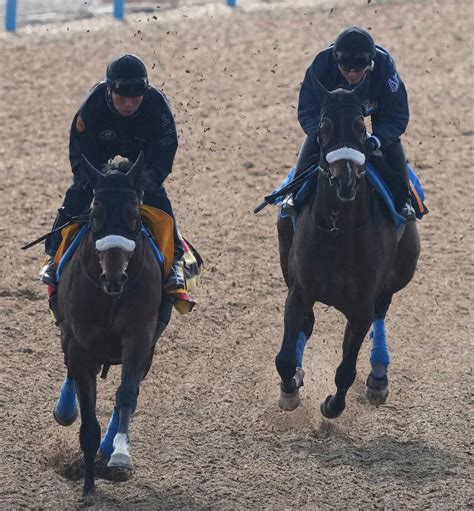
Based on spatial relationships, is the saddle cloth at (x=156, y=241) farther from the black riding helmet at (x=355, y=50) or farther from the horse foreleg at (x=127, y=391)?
the black riding helmet at (x=355, y=50)

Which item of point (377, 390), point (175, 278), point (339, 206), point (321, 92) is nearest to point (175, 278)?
point (175, 278)

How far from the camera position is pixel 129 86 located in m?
8.52

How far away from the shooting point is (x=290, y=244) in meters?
10.1

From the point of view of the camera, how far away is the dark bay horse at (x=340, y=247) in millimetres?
8359

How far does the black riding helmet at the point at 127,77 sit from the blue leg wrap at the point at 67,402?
235cm

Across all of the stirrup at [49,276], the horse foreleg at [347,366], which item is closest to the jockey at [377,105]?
the horse foreleg at [347,366]

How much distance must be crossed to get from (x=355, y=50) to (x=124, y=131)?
178cm

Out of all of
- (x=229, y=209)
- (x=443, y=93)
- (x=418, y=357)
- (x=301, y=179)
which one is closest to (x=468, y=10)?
(x=443, y=93)

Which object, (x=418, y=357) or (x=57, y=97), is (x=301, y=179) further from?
(x=57, y=97)

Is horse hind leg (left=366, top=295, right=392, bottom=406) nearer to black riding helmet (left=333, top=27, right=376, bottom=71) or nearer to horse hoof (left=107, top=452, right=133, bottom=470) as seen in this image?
black riding helmet (left=333, top=27, right=376, bottom=71)

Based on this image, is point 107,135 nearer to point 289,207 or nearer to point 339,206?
point 289,207

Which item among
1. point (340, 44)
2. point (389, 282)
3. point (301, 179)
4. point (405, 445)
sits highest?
point (340, 44)

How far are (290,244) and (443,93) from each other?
10319mm

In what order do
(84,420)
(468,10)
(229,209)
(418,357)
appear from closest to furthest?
Result: (84,420) < (418,357) < (229,209) < (468,10)
